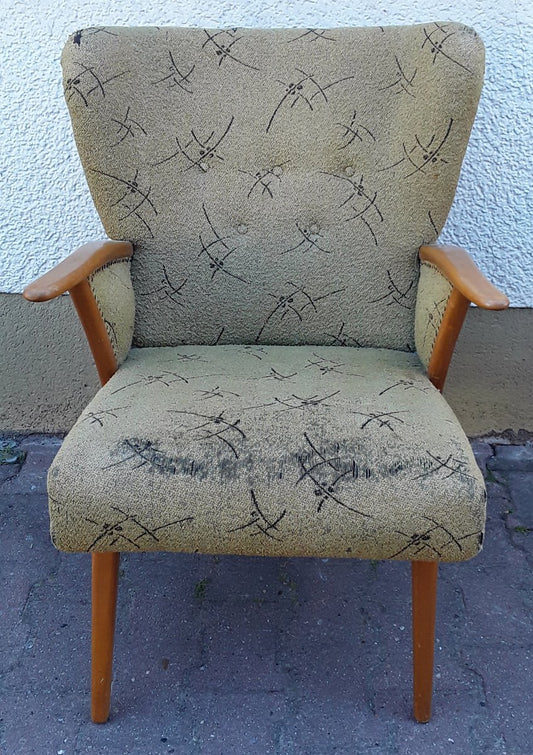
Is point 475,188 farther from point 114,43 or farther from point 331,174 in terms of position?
point 114,43

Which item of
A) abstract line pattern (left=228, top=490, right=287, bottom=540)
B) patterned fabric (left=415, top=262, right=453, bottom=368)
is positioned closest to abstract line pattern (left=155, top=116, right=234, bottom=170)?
patterned fabric (left=415, top=262, right=453, bottom=368)

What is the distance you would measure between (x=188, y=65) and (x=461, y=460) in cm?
104

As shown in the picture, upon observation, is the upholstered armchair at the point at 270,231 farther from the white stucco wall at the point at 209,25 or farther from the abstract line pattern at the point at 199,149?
the white stucco wall at the point at 209,25

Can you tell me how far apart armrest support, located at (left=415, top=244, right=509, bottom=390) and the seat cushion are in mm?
203

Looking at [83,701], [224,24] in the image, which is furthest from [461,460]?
[224,24]

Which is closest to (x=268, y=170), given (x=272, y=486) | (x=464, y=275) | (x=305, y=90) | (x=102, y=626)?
(x=305, y=90)

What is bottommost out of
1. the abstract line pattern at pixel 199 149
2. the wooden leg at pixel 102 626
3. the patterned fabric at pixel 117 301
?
the wooden leg at pixel 102 626

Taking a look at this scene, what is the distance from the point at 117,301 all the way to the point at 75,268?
199 mm

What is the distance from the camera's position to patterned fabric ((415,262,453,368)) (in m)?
1.35

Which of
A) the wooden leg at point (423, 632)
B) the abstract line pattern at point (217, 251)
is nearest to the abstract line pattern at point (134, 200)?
the abstract line pattern at point (217, 251)

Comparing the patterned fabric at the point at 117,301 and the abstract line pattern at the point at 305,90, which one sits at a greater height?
the abstract line pattern at the point at 305,90

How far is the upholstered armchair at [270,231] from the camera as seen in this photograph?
1.23 m

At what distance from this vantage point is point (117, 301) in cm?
142

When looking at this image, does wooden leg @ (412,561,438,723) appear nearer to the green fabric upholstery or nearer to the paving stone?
the green fabric upholstery
